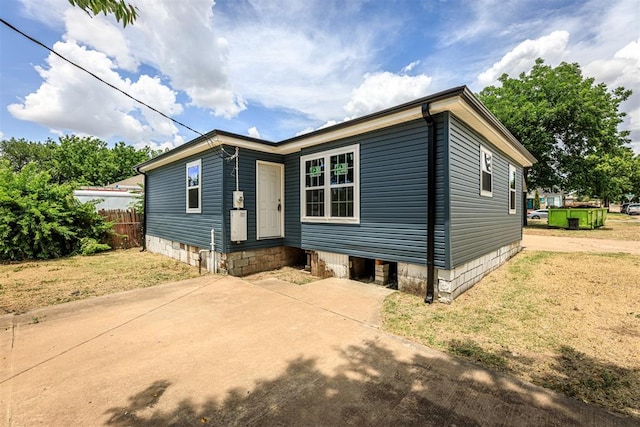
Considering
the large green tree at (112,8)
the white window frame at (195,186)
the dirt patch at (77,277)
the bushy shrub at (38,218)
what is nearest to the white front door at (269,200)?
the white window frame at (195,186)

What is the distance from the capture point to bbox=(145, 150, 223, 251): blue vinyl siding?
7.18 metres

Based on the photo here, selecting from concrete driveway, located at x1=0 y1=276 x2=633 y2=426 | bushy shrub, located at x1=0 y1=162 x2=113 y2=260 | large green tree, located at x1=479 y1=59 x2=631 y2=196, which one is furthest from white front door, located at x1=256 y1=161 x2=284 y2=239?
large green tree, located at x1=479 y1=59 x2=631 y2=196

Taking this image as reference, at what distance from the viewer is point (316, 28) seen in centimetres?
735

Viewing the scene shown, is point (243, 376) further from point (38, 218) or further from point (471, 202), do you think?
point (38, 218)

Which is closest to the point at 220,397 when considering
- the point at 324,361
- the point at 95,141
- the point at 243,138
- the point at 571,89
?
the point at 324,361

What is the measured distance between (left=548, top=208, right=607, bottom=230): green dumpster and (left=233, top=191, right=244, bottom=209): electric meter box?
1965 centimetres

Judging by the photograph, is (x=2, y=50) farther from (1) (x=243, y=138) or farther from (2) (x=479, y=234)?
(2) (x=479, y=234)

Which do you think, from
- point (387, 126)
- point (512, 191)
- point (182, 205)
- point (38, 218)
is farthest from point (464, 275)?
point (38, 218)

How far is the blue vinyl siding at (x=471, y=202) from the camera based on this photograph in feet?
16.3

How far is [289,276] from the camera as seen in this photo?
23.1 feet

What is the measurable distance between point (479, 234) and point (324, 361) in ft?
15.9

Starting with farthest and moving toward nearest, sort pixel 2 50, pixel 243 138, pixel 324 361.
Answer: pixel 243 138 < pixel 2 50 < pixel 324 361

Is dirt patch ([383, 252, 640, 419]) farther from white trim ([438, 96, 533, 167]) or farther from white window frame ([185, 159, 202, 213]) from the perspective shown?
white window frame ([185, 159, 202, 213])

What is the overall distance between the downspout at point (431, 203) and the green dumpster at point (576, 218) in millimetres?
17716
